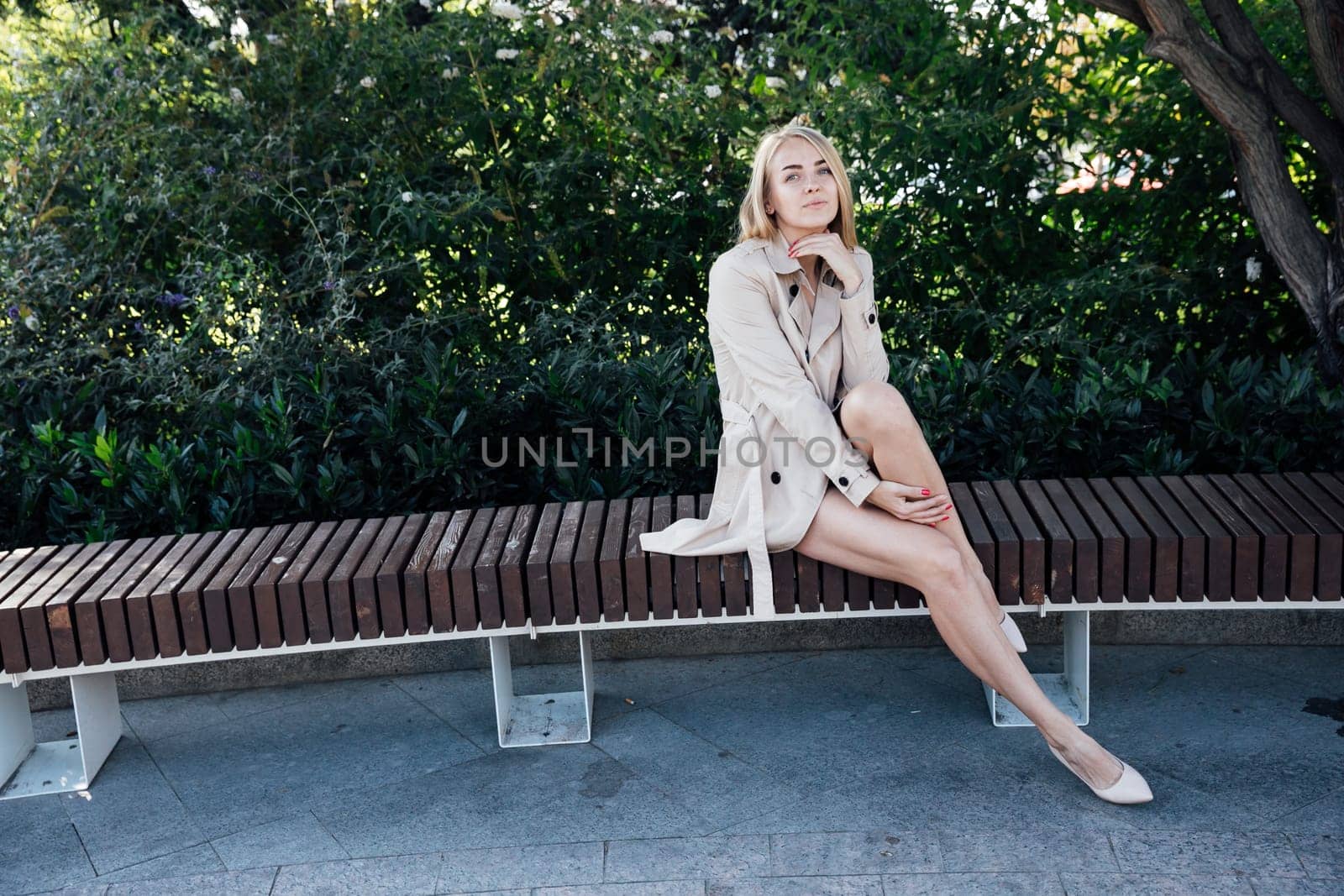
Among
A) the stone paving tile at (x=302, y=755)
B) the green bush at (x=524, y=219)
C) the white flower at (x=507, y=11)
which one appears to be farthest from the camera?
the white flower at (x=507, y=11)

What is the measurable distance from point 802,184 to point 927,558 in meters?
1.09

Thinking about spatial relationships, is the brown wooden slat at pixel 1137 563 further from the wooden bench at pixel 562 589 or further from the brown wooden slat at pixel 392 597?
the brown wooden slat at pixel 392 597

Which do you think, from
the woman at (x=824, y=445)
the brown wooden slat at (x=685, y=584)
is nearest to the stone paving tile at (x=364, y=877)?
the brown wooden slat at (x=685, y=584)

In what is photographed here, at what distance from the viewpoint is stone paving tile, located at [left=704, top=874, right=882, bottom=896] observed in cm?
260

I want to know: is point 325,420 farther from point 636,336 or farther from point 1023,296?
point 1023,296

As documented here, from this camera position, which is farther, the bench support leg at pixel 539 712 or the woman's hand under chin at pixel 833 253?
the bench support leg at pixel 539 712

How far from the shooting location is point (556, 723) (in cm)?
348

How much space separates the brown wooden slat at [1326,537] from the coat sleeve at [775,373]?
45.4 inches

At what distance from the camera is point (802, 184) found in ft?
10.8

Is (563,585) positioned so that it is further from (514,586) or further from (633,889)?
(633,889)

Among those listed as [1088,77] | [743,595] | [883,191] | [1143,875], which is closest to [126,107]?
[883,191]

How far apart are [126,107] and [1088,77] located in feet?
13.5

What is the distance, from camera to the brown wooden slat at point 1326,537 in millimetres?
3045

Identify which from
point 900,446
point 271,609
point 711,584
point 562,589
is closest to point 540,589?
point 562,589
